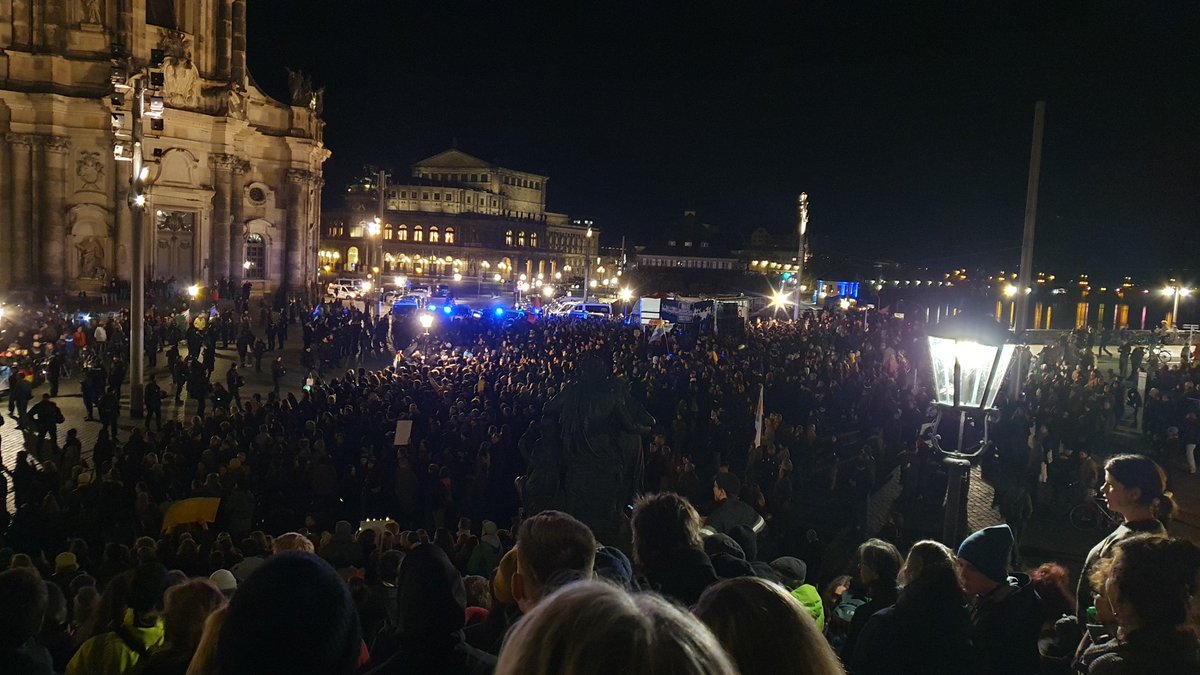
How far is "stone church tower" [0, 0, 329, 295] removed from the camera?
1369 inches

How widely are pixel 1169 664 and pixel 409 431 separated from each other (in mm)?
11123

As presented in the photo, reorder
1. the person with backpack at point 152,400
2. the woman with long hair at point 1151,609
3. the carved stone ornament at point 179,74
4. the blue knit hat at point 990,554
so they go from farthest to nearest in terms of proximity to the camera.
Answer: the carved stone ornament at point 179,74 < the person with backpack at point 152,400 < the blue knit hat at point 990,554 < the woman with long hair at point 1151,609

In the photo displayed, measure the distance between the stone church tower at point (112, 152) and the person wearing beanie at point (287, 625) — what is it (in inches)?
1300

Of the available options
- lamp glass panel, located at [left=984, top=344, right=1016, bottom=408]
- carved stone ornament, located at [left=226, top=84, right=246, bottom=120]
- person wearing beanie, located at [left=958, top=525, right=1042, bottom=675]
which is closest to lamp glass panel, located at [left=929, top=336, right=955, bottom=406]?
lamp glass panel, located at [left=984, top=344, right=1016, bottom=408]

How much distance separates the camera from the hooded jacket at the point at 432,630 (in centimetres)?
294

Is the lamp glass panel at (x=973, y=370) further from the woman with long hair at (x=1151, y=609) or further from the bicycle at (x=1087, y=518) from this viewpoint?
the woman with long hair at (x=1151, y=609)

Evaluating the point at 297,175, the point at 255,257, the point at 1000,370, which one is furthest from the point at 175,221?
the point at 1000,370

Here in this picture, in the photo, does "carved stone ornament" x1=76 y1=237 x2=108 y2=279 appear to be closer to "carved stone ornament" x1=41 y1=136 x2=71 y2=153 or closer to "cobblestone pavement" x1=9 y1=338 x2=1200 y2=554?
"carved stone ornament" x1=41 y1=136 x2=71 y2=153

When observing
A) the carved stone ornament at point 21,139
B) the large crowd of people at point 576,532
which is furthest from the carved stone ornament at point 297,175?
the large crowd of people at point 576,532

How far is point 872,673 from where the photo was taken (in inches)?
141

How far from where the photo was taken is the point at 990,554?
14.2 ft

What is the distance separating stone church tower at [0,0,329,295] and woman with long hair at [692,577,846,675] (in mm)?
33729

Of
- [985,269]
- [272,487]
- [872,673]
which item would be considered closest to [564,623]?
[872,673]

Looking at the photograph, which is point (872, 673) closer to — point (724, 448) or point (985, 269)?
point (724, 448)
